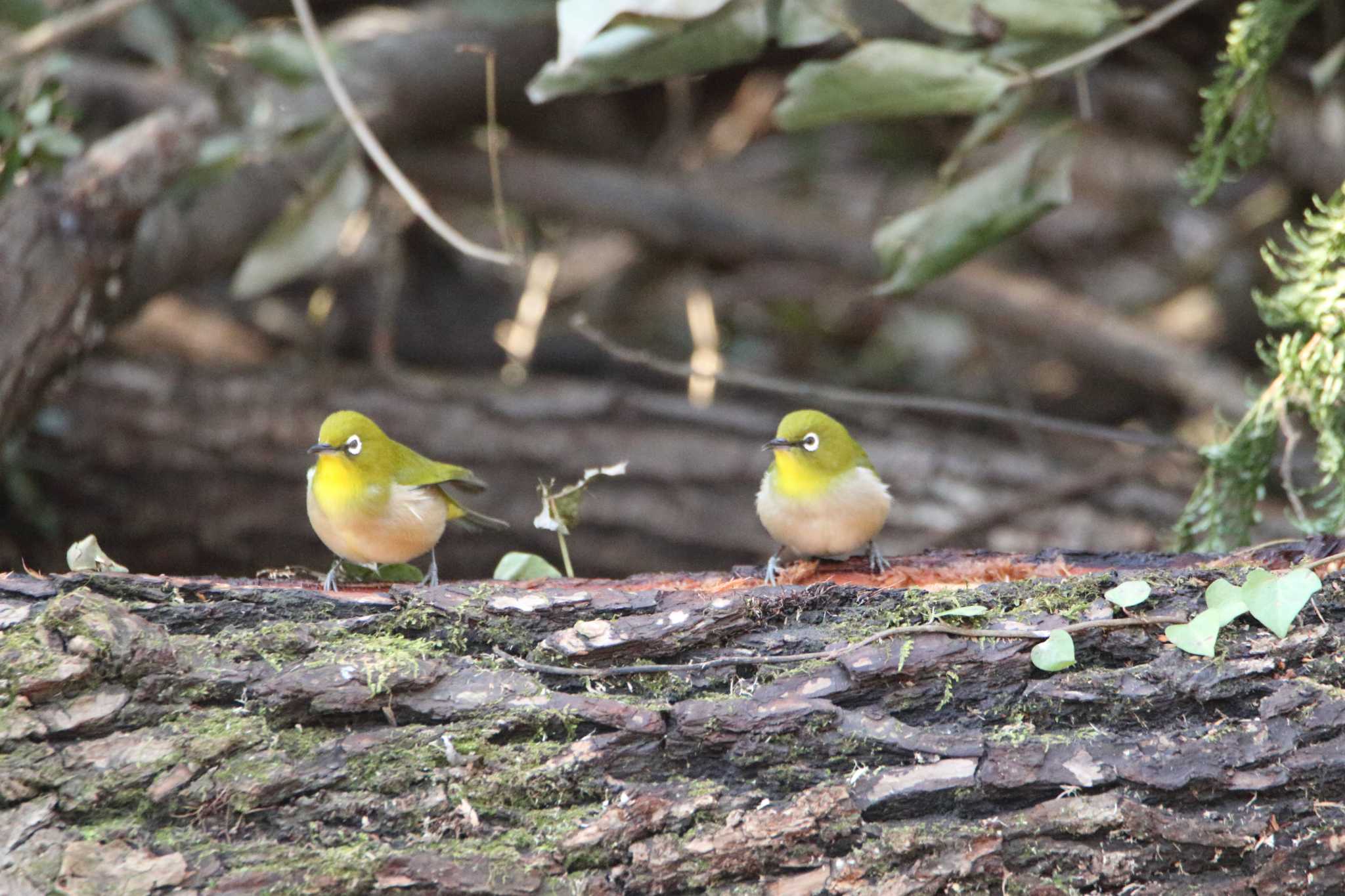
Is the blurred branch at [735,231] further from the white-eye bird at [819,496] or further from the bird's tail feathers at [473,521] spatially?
the bird's tail feathers at [473,521]

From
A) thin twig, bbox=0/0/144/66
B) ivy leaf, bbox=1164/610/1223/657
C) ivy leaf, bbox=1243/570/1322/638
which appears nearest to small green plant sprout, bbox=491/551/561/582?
ivy leaf, bbox=1164/610/1223/657

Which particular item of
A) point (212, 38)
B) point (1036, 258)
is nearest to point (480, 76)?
point (212, 38)

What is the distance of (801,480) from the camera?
145 inches

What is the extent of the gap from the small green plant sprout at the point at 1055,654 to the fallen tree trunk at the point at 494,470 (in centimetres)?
321

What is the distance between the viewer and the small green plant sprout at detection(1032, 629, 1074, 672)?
8.57ft

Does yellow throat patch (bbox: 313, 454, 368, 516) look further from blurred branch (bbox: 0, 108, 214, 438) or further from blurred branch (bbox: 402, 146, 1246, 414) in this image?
blurred branch (bbox: 402, 146, 1246, 414)

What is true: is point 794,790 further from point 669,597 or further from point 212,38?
point 212,38

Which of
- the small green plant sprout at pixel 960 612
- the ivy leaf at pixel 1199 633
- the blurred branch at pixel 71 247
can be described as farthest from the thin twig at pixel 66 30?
the ivy leaf at pixel 1199 633

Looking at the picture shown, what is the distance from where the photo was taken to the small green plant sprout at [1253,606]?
8.52ft

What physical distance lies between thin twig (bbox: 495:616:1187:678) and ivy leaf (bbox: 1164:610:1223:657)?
0.12 ft

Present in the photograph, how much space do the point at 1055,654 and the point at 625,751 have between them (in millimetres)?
937

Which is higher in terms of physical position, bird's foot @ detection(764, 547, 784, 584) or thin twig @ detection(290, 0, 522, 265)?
thin twig @ detection(290, 0, 522, 265)

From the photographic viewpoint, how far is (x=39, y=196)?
4.24m

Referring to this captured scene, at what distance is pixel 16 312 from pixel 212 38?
115 inches
